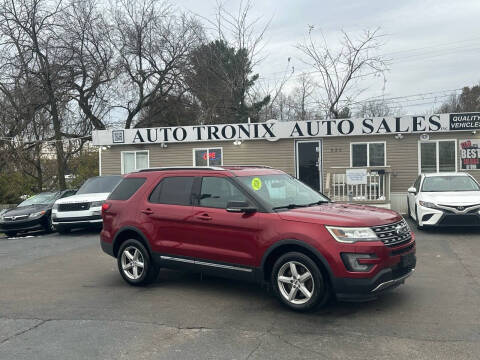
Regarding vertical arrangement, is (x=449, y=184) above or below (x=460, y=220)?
above

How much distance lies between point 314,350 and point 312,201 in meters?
2.47

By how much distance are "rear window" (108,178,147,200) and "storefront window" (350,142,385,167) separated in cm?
1073

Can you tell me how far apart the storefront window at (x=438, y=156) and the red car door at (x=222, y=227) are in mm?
11748

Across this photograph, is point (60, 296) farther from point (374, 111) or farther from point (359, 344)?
point (374, 111)

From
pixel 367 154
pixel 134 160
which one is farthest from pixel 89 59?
pixel 367 154

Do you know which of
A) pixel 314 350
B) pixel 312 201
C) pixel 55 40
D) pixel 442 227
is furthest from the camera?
pixel 55 40

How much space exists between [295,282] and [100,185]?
10.6m

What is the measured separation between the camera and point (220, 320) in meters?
5.38

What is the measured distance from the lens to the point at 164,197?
693 cm

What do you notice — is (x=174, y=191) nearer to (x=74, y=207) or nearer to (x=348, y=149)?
(x=74, y=207)

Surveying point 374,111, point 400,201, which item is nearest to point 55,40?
point 400,201

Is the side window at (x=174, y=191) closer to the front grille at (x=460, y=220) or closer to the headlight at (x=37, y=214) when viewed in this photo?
the front grille at (x=460, y=220)

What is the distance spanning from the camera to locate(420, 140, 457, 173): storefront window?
16.0 meters

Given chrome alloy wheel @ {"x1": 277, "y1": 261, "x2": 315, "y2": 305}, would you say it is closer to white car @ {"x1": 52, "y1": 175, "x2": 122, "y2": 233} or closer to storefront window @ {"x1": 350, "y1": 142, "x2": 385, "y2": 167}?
white car @ {"x1": 52, "y1": 175, "x2": 122, "y2": 233}
